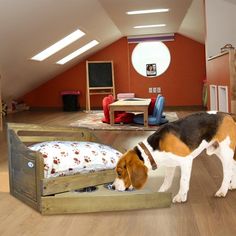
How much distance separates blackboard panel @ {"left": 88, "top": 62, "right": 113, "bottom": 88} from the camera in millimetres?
9797

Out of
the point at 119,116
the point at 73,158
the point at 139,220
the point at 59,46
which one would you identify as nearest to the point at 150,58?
the point at 59,46

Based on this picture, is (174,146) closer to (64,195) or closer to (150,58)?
(64,195)

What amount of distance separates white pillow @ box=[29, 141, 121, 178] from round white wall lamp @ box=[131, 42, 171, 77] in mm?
7648

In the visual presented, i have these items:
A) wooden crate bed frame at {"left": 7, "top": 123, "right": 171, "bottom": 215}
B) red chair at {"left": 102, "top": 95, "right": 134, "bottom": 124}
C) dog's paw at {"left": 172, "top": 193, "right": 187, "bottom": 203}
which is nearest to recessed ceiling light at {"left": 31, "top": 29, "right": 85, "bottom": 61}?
red chair at {"left": 102, "top": 95, "right": 134, "bottom": 124}

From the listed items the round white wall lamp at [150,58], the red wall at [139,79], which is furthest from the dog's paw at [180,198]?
the round white wall lamp at [150,58]

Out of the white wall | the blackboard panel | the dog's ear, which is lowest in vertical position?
the dog's ear

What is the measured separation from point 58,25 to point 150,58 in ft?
15.1

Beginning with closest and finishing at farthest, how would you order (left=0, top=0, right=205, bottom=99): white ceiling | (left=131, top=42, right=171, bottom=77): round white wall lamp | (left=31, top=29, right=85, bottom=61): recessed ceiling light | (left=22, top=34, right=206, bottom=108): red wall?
(left=0, top=0, right=205, bottom=99): white ceiling
(left=31, top=29, right=85, bottom=61): recessed ceiling light
(left=22, top=34, right=206, bottom=108): red wall
(left=131, top=42, right=171, bottom=77): round white wall lamp

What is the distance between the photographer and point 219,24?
5.98 metres

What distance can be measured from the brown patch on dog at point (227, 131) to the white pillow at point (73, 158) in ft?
2.71

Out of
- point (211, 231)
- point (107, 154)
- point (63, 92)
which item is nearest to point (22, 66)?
point (63, 92)

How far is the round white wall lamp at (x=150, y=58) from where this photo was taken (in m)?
10.2

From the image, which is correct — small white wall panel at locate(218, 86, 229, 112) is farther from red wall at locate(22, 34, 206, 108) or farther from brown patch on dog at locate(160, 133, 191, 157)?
red wall at locate(22, 34, 206, 108)

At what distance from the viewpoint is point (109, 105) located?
6.48 meters
